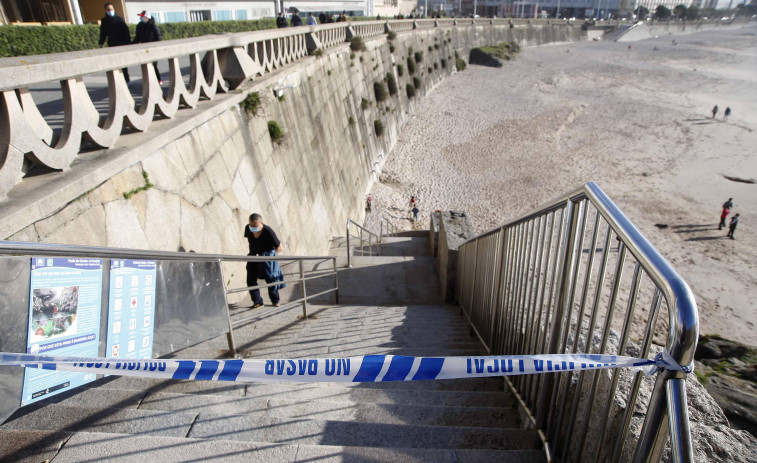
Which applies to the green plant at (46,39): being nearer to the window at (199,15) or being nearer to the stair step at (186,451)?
the stair step at (186,451)

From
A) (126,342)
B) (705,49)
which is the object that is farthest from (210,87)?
(705,49)

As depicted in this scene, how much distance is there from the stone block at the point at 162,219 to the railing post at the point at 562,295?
3.45 meters

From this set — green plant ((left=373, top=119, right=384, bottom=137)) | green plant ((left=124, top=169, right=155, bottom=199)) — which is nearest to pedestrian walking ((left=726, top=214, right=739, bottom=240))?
green plant ((left=373, top=119, right=384, bottom=137))

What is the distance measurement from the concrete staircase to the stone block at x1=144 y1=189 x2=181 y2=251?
1.19m

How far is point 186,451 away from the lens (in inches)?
78.4

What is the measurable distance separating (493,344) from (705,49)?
261 ft

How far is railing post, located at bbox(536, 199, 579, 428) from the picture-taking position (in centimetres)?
215

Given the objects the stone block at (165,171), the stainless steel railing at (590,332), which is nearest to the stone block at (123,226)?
the stone block at (165,171)

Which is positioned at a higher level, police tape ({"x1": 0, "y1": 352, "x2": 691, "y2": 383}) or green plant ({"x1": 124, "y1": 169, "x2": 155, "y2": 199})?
police tape ({"x1": 0, "y1": 352, "x2": 691, "y2": 383})

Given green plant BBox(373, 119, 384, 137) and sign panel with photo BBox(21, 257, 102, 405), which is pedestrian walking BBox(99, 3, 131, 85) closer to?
sign panel with photo BBox(21, 257, 102, 405)

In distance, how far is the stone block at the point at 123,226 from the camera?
358 cm

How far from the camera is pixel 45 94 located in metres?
7.09

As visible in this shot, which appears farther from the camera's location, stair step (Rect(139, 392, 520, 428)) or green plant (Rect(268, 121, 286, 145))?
green plant (Rect(268, 121, 286, 145))

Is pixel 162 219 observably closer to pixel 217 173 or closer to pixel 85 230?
pixel 85 230
